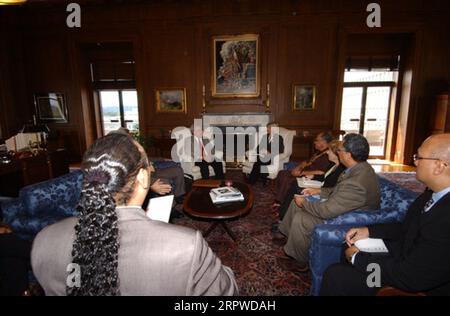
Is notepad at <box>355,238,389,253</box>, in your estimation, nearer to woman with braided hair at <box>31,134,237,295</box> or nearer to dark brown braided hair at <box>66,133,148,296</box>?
woman with braided hair at <box>31,134,237,295</box>

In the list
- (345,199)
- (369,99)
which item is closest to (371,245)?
(345,199)

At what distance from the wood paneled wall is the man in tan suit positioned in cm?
510

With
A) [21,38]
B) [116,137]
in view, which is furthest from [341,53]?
Result: [21,38]

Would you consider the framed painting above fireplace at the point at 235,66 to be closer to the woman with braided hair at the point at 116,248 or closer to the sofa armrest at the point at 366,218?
the sofa armrest at the point at 366,218

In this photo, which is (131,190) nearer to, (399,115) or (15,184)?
(15,184)

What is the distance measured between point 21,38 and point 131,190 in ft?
32.5

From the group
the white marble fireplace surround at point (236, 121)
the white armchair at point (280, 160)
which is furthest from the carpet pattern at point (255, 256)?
the white marble fireplace surround at point (236, 121)

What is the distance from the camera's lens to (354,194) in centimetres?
237

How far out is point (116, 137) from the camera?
38.8 inches

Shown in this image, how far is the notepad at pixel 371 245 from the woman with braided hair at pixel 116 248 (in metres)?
1.48

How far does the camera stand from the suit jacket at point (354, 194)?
7.77ft

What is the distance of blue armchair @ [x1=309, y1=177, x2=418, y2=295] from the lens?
219cm

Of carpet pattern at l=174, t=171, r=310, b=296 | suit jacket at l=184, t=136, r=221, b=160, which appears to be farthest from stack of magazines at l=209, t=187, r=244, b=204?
suit jacket at l=184, t=136, r=221, b=160

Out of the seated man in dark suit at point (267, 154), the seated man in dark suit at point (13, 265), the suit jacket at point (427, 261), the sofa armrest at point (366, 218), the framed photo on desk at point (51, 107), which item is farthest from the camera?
the framed photo on desk at point (51, 107)
